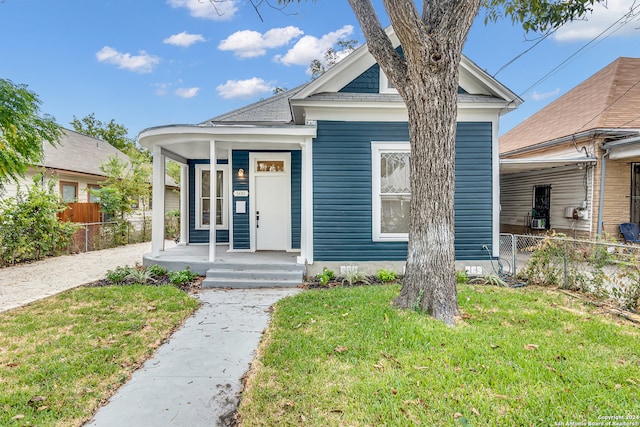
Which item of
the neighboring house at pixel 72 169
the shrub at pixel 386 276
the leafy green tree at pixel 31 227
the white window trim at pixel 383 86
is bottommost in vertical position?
the shrub at pixel 386 276

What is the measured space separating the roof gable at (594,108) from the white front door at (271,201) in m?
8.57

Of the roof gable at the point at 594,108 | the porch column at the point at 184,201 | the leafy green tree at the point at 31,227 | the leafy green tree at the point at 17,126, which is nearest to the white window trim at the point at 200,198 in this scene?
the porch column at the point at 184,201

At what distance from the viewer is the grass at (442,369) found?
2.34 meters

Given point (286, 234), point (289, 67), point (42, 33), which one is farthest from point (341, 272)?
point (289, 67)

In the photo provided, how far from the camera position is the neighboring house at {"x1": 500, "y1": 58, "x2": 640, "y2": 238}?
9.06m

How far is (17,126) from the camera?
6.57m

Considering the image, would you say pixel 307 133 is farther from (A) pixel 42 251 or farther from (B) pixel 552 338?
(A) pixel 42 251

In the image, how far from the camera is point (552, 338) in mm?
3633

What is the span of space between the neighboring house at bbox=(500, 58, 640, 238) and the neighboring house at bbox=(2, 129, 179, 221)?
15.4 meters

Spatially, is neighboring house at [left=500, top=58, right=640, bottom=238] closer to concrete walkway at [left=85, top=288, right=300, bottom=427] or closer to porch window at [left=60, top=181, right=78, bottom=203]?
concrete walkway at [left=85, top=288, right=300, bottom=427]

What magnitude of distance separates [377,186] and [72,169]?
12.8m

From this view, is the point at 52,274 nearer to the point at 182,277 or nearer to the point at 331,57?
the point at 182,277

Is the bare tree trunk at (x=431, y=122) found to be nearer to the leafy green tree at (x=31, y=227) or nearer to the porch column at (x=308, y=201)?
the porch column at (x=308, y=201)

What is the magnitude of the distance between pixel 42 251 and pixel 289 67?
18876 millimetres
